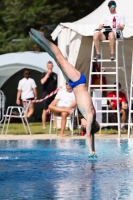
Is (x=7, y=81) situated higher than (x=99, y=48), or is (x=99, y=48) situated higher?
(x=99, y=48)

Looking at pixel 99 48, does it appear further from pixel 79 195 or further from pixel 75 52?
pixel 79 195

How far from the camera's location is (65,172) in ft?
33.4

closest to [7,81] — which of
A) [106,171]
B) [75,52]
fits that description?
[75,52]

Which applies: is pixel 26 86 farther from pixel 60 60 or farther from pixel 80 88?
pixel 80 88

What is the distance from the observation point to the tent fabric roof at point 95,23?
18.8 m

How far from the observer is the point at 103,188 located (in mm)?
8539

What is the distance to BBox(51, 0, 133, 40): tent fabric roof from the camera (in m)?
18.8

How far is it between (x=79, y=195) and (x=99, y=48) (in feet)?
34.9

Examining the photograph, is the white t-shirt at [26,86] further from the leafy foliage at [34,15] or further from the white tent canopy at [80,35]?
the leafy foliage at [34,15]

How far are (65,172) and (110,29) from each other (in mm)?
8549

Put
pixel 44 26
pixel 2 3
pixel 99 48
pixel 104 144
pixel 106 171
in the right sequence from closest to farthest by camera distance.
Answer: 1. pixel 106 171
2. pixel 104 144
3. pixel 99 48
4. pixel 44 26
5. pixel 2 3

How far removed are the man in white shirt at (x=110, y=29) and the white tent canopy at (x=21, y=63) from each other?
6.34 m

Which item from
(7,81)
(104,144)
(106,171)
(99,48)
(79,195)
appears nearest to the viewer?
(79,195)

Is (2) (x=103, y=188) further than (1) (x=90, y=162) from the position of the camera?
No
